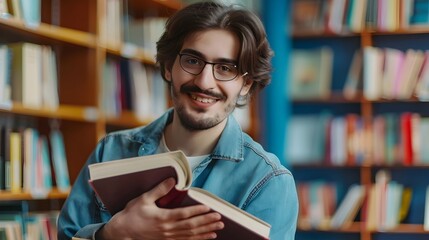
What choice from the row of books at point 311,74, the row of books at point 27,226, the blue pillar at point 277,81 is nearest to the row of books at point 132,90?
the row of books at point 27,226

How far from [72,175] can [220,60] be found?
2.08 metres

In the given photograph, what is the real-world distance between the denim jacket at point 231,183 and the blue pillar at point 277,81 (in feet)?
10.5

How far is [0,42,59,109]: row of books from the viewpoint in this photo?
3154 millimetres

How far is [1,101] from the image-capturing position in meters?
3.07

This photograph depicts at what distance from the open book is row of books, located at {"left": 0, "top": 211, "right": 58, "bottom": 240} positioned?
1676 millimetres

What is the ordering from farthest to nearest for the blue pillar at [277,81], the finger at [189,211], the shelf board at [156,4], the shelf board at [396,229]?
the blue pillar at [277,81] < the shelf board at [396,229] < the shelf board at [156,4] < the finger at [189,211]


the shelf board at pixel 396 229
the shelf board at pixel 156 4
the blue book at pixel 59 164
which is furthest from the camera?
the shelf board at pixel 396 229

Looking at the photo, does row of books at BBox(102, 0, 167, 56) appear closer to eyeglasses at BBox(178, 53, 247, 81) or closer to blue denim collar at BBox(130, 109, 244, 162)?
blue denim collar at BBox(130, 109, 244, 162)

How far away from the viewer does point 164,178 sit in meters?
1.50

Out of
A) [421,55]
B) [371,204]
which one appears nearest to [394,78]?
[421,55]

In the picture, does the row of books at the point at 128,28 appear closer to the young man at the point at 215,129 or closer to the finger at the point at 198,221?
the young man at the point at 215,129

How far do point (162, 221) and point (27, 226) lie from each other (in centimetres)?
187

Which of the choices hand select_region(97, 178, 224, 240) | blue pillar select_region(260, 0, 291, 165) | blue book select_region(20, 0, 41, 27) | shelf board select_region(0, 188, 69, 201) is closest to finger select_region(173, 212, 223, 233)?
hand select_region(97, 178, 224, 240)

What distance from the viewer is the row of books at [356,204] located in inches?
187
